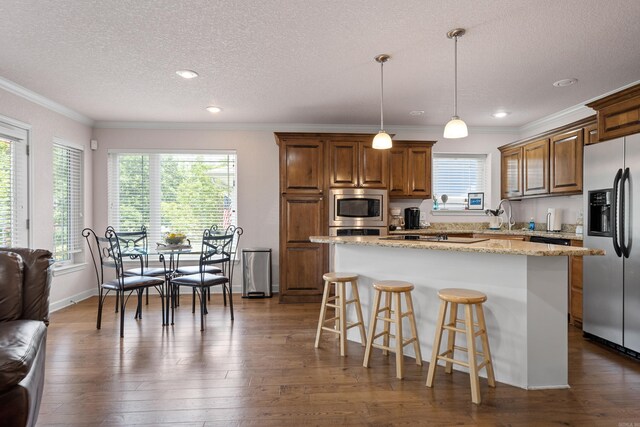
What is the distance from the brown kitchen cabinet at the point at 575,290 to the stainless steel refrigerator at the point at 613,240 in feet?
1.00

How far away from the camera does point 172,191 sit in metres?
5.29

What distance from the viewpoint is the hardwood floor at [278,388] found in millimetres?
2027

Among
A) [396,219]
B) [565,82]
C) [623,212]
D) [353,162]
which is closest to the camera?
[623,212]

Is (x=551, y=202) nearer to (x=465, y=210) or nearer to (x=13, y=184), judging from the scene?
(x=465, y=210)

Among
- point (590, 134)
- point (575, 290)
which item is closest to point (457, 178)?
point (590, 134)

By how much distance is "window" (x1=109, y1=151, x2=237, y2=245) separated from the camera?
5.24 m

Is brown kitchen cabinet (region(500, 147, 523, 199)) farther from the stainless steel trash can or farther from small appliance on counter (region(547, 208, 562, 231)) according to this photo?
the stainless steel trash can

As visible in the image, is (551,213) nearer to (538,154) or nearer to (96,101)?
(538,154)

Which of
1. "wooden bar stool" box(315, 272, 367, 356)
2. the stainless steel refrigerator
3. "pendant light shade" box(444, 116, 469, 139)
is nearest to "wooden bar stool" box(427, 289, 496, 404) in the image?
"wooden bar stool" box(315, 272, 367, 356)

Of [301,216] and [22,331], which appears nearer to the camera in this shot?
[22,331]

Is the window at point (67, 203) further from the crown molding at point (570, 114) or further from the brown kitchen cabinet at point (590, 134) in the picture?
the crown molding at point (570, 114)

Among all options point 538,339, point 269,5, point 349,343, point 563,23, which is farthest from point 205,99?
point 538,339

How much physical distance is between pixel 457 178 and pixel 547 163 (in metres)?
1.42

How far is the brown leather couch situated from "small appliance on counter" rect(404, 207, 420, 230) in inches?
169
